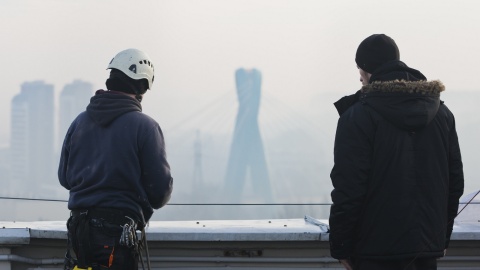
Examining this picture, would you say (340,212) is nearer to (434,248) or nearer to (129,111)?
(434,248)

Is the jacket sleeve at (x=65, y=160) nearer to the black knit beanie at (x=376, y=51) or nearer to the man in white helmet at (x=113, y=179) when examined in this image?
the man in white helmet at (x=113, y=179)

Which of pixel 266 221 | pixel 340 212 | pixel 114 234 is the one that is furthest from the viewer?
pixel 266 221

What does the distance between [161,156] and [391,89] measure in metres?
1.11

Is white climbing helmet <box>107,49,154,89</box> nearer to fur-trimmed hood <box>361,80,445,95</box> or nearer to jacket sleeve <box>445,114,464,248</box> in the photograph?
fur-trimmed hood <box>361,80,445,95</box>

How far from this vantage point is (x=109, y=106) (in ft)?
13.5

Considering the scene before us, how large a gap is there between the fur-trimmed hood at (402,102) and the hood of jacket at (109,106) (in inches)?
43.9

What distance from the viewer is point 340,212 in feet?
11.8

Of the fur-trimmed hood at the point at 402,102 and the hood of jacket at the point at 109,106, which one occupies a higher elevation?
the fur-trimmed hood at the point at 402,102

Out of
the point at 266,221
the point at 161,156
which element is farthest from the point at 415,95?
the point at 266,221

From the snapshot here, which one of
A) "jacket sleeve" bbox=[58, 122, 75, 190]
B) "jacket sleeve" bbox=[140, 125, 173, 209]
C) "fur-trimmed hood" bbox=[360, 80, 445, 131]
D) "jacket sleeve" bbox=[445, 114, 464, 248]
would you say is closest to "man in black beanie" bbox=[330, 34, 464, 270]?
"fur-trimmed hood" bbox=[360, 80, 445, 131]

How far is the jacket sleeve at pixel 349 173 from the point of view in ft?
11.7

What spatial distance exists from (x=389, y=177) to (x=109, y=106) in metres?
1.34

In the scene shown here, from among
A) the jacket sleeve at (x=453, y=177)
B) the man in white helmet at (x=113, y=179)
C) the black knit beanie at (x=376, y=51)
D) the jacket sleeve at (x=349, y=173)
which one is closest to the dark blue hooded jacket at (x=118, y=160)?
the man in white helmet at (x=113, y=179)

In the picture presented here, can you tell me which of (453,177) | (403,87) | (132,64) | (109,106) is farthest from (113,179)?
(453,177)
